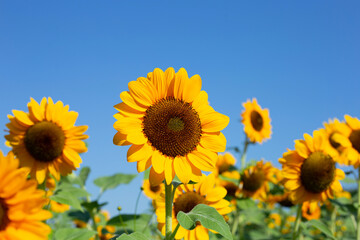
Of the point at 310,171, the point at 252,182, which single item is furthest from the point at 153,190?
the point at 310,171

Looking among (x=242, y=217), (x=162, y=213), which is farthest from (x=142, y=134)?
(x=242, y=217)

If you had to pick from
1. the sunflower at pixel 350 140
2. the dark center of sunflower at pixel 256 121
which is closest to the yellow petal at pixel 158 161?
the sunflower at pixel 350 140

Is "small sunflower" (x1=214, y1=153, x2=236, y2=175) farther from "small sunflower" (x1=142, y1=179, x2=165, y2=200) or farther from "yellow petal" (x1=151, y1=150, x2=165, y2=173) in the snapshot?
"yellow petal" (x1=151, y1=150, x2=165, y2=173)

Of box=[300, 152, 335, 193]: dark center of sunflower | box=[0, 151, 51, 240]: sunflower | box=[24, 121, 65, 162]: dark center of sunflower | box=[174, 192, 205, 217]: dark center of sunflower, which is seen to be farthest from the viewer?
box=[300, 152, 335, 193]: dark center of sunflower

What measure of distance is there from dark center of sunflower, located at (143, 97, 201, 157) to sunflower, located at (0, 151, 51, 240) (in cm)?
96

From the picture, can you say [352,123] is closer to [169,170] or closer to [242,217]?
[242,217]

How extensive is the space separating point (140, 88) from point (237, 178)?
11.0ft

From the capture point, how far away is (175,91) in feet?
8.98

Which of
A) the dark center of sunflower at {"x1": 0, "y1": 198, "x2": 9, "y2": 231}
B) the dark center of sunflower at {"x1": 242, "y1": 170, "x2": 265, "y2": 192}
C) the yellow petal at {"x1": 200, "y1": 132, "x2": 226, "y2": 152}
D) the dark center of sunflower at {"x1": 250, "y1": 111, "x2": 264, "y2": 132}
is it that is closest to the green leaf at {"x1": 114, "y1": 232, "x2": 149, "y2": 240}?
the dark center of sunflower at {"x1": 0, "y1": 198, "x2": 9, "y2": 231}

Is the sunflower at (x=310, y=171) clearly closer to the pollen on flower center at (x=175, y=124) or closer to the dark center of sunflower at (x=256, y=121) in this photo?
the pollen on flower center at (x=175, y=124)

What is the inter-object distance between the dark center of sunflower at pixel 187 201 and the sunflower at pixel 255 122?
3767 mm

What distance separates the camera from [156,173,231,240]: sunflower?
A: 3195mm

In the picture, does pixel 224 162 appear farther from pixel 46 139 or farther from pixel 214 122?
pixel 214 122

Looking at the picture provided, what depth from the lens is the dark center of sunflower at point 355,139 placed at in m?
5.07
